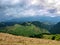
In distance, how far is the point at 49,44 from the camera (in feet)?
160

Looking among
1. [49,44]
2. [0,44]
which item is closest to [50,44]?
[49,44]

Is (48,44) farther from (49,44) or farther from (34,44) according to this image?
(34,44)

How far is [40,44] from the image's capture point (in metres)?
48.2

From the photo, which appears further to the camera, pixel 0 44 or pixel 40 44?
pixel 40 44

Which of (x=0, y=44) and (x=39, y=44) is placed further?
(x=39, y=44)

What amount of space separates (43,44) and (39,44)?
3.70 ft

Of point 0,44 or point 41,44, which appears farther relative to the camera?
point 41,44

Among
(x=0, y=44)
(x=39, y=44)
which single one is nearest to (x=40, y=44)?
(x=39, y=44)

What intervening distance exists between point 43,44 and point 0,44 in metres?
12.5

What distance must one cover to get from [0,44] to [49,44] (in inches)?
565

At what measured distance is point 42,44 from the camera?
157ft

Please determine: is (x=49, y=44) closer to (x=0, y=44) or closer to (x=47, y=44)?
(x=47, y=44)

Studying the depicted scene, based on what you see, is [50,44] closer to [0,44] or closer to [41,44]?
[41,44]

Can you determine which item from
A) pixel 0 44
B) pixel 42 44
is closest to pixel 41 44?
pixel 42 44
